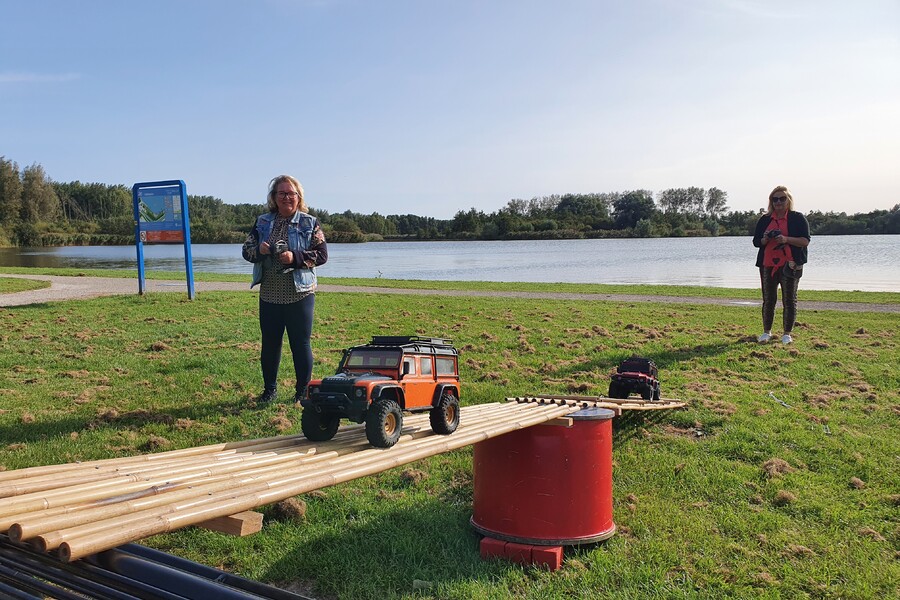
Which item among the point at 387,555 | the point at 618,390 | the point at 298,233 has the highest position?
the point at 298,233

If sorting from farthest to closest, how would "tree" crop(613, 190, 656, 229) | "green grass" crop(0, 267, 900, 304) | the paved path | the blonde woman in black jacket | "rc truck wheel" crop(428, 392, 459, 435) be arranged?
1. "tree" crop(613, 190, 656, 229)
2. "green grass" crop(0, 267, 900, 304)
3. the paved path
4. the blonde woman in black jacket
5. "rc truck wheel" crop(428, 392, 459, 435)

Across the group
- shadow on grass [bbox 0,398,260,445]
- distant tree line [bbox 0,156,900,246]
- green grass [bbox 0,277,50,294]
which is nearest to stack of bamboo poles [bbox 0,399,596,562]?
shadow on grass [bbox 0,398,260,445]

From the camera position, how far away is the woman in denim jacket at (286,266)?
609 centimetres

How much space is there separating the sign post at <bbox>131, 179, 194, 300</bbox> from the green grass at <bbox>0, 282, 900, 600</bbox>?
19.3 feet

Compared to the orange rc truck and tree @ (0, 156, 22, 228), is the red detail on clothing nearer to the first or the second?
the orange rc truck

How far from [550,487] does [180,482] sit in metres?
2.14

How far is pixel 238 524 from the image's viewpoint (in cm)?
269

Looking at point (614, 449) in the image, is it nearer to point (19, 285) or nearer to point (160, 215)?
point (160, 215)

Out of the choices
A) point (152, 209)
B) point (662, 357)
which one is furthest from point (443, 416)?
point (152, 209)

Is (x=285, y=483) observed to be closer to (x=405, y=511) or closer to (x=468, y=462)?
(x=405, y=511)

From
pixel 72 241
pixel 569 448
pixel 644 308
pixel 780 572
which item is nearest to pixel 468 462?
Answer: pixel 569 448

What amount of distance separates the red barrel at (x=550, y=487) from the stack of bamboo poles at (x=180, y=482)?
155 mm

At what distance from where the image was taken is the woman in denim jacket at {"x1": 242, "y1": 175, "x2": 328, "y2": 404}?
20.0 ft

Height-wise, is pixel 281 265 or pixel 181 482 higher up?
pixel 281 265
